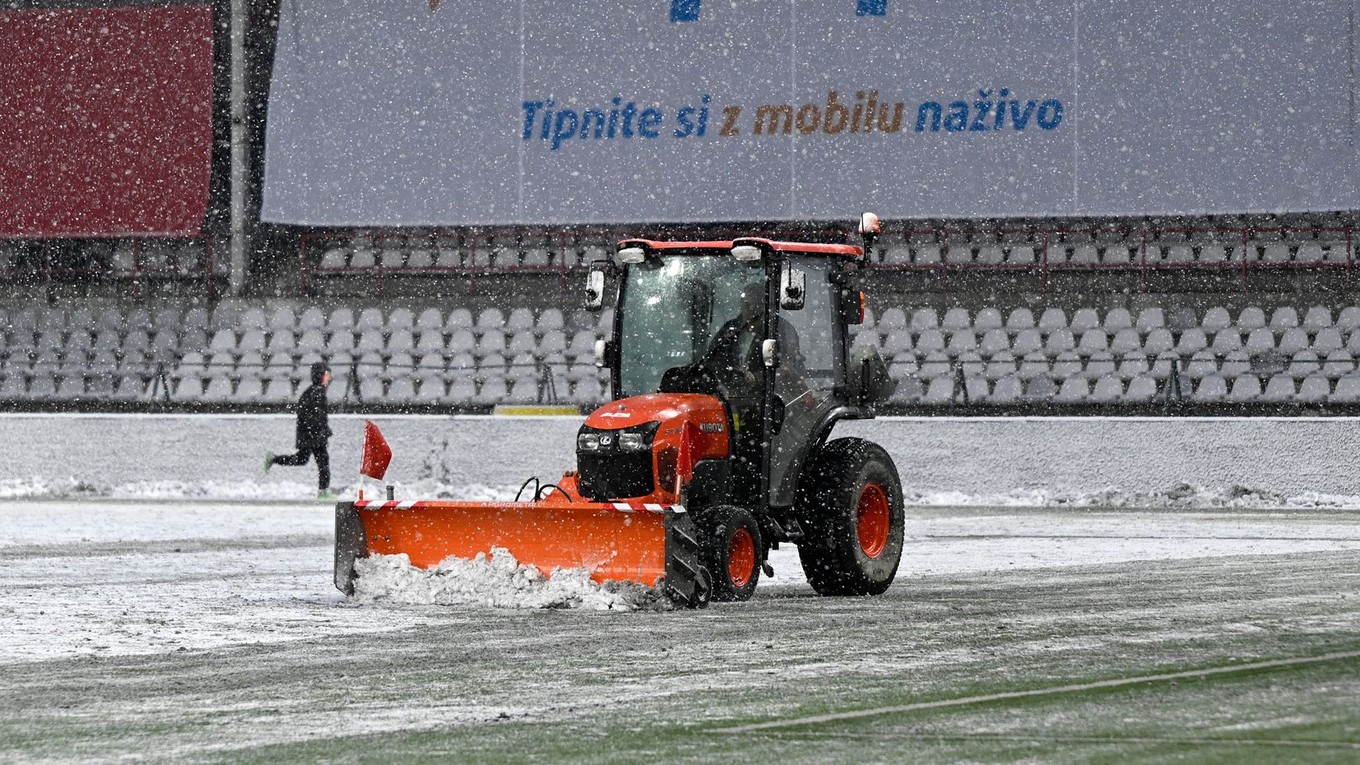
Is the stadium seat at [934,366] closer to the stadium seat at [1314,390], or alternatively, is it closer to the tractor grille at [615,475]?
the stadium seat at [1314,390]

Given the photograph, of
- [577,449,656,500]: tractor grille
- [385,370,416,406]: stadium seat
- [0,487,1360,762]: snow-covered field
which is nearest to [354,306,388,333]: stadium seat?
[385,370,416,406]: stadium seat

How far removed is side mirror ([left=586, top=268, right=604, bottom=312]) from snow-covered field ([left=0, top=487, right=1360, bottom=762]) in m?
1.69

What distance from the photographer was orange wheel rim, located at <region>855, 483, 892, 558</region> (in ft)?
42.5

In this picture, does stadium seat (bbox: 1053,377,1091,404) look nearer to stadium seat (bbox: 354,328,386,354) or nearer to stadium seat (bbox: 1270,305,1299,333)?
Answer: stadium seat (bbox: 1270,305,1299,333)

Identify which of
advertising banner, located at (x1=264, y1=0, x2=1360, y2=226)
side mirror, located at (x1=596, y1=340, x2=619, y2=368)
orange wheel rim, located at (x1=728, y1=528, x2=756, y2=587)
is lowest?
orange wheel rim, located at (x1=728, y1=528, x2=756, y2=587)

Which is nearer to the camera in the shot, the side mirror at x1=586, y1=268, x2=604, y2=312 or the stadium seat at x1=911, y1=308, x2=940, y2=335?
the side mirror at x1=586, y1=268, x2=604, y2=312

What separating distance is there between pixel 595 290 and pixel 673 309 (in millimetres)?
474

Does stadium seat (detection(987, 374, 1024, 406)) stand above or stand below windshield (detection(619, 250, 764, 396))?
below

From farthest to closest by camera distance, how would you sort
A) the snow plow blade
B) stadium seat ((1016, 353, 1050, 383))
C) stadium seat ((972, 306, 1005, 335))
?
stadium seat ((972, 306, 1005, 335)) → stadium seat ((1016, 353, 1050, 383)) → the snow plow blade

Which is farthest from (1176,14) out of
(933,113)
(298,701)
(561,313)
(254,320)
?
(298,701)

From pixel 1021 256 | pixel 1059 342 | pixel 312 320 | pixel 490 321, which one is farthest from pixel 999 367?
pixel 312 320

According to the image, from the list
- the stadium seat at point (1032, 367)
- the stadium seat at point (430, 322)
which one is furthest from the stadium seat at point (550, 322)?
the stadium seat at point (1032, 367)

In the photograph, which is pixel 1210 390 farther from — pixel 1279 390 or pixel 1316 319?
pixel 1316 319

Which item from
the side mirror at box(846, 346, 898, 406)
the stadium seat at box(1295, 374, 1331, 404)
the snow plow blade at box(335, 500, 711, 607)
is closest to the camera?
the snow plow blade at box(335, 500, 711, 607)
